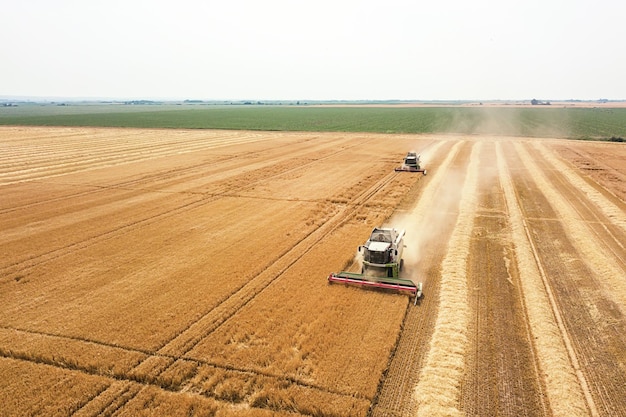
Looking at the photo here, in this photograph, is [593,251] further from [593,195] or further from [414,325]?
[593,195]

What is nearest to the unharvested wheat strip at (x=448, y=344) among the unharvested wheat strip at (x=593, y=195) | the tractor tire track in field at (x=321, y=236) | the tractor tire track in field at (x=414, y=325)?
the tractor tire track in field at (x=414, y=325)

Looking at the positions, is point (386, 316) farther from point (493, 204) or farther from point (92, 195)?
point (92, 195)

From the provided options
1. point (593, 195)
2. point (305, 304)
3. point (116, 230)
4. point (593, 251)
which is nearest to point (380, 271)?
point (305, 304)

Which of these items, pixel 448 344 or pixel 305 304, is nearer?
pixel 448 344

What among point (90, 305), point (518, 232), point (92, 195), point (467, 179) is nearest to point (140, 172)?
point (92, 195)

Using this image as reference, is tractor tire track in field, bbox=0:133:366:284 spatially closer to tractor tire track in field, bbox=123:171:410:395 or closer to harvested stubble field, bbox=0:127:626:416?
harvested stubble field, bbox=0:127:626:416

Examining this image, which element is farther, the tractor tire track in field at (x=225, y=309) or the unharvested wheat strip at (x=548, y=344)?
the tractor tire track in field at (x=225, y=309)

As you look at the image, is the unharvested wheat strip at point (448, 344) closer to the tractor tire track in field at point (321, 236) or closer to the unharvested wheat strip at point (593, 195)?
the tractor tire track in field at point (321, 236)
